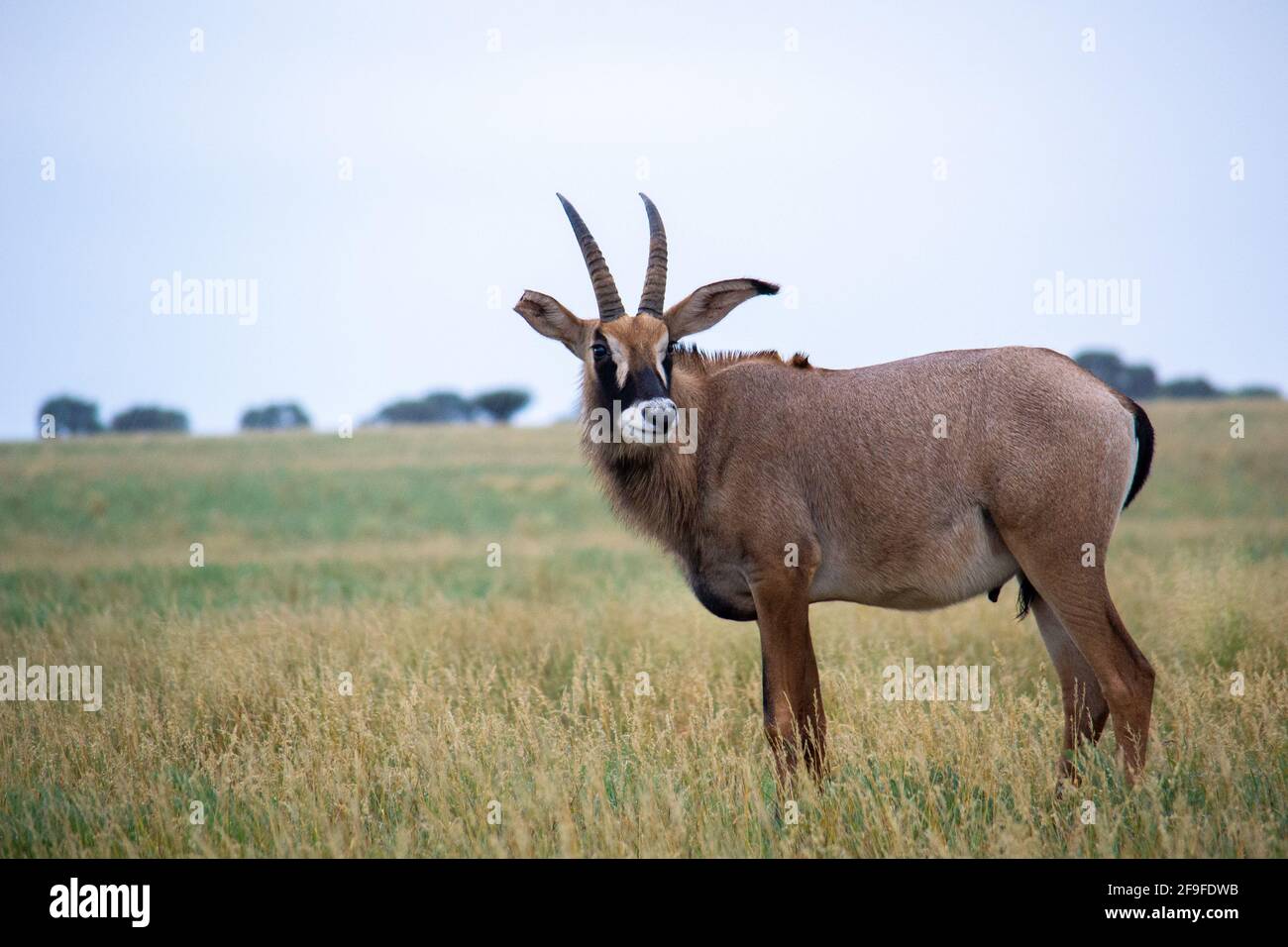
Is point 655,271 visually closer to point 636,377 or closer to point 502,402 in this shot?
point 636,377

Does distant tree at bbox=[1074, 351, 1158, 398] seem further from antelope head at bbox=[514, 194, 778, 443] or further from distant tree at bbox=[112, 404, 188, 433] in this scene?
antelope head at bbox=[514, 194, 778, 443]

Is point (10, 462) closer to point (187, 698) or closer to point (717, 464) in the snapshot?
point (187, 698)

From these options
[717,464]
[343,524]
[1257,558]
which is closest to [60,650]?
[717,464]

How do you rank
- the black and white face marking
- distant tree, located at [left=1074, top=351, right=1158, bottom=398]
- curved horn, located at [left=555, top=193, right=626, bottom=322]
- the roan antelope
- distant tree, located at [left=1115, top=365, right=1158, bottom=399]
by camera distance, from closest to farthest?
the black and white face marking, the roan antelope, curved horn, located at [left=555, top=193, right=626, bottom=322], distant tree, located at [left=1074, top=351, right=1158, bottom=398], distant tree, located at [left=1115, top=365, right=1158, bottom=399]

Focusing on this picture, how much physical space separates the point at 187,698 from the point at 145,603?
268 inches

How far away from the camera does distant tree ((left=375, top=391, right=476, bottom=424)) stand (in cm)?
8212

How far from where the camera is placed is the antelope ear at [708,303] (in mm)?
7547

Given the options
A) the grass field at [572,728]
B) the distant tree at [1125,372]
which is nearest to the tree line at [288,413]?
the distant tree at [1125,372]

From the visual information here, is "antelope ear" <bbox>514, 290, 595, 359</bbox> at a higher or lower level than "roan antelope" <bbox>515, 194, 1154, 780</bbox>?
higher

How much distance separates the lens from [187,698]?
8.82 meters

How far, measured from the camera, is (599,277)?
7.45 metres

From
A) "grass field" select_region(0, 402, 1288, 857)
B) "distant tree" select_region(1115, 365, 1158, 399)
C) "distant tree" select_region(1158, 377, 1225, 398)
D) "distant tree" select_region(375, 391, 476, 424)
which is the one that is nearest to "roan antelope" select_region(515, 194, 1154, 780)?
"grass field" select_region(0, 402, 1288, 857)

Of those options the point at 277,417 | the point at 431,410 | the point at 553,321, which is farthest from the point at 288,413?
the point at 553,321

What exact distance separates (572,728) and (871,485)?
264 cm
